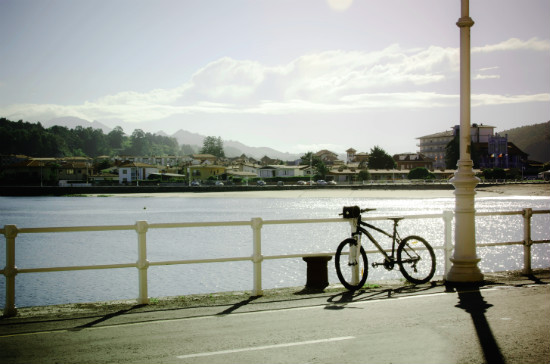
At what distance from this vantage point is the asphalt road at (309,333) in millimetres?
5738

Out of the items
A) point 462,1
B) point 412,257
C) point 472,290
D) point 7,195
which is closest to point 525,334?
point 472,290

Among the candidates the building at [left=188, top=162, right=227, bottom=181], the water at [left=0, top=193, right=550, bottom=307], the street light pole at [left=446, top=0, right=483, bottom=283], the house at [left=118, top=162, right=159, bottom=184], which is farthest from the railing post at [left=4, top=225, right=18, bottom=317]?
the building at [left=188, top=162, right=227, bottom=181]

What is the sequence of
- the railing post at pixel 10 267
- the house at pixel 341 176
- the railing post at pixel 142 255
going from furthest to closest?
1. the house at pixel 341 176
2. the railing post at pixel 142 255
3. the railing post at pixel 10 267

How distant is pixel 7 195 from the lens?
5566 inches

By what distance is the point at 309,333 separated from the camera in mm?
6625

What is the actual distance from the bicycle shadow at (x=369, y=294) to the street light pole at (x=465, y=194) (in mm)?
609

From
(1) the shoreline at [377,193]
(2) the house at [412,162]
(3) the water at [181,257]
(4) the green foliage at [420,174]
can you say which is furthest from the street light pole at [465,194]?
(2) the house at [412,162]

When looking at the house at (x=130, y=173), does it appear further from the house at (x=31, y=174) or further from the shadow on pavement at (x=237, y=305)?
the shadow on pavement at (x=237, y=305)

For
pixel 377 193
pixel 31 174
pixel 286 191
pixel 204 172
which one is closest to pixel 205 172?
pixel 204 172

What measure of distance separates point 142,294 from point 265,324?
7.84ft

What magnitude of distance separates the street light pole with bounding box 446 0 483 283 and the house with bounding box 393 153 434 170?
176 meters

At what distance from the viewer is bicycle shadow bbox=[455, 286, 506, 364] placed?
5727 millimetres

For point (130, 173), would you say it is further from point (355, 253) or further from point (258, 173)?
point (355, 253)

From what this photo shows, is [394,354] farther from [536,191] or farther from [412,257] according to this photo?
[536,191]
